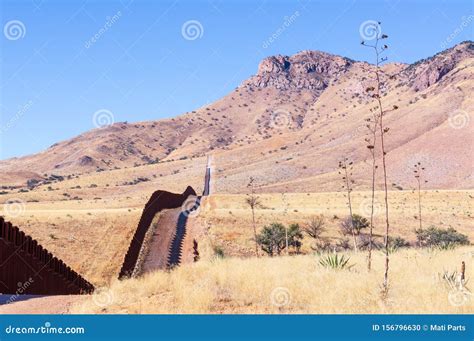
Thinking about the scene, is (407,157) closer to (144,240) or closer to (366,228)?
(366,228)

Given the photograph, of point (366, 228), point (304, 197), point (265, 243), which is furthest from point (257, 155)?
point (265, 243)

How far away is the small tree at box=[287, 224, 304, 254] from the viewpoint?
126 ft

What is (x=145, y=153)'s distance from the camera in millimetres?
190250

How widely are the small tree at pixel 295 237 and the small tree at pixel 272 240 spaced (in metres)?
0.67

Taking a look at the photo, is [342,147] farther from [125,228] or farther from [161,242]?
[161,242]

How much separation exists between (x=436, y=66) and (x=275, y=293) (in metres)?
166

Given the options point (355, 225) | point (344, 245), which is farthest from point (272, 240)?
point (355, 225)

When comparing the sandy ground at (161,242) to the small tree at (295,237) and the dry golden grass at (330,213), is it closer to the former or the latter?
the dry golden grass at (330,213)

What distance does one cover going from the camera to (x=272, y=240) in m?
36.6

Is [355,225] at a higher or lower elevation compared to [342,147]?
lower

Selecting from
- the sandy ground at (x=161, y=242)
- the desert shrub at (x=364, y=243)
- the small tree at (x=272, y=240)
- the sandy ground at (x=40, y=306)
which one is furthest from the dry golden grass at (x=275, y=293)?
the small tree at (x=272, y=240)

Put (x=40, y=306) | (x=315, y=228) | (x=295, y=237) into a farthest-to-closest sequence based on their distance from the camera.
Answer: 1. (x=315, y=228)
2. (x=295, y=237)
3. (x=40, y=306)

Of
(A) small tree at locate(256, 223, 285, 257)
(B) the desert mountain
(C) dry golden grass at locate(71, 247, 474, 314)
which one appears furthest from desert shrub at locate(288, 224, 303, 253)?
(B) the desert mountain

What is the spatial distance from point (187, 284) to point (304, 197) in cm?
6321
